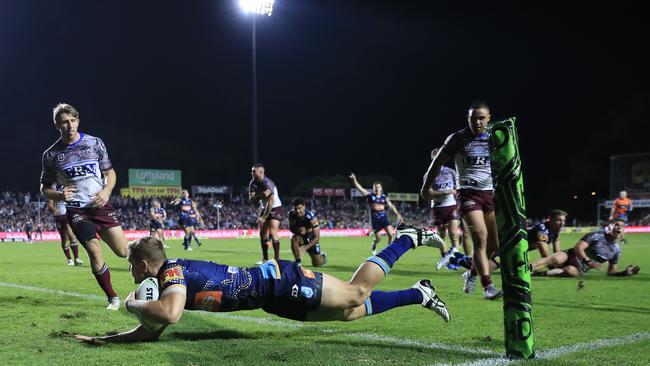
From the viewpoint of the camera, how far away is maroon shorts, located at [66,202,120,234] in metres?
6.64

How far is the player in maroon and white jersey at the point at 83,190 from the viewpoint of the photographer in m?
6.54

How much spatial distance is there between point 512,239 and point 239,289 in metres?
1.93

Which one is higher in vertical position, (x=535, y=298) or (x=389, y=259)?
(x=389, y=259)

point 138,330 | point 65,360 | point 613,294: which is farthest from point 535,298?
point 65,360

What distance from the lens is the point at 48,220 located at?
4406 centimetres

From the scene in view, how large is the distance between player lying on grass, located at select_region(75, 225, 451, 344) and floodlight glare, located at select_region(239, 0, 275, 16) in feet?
128

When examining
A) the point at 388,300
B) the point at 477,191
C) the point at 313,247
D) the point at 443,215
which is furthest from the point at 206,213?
the point at 388,300

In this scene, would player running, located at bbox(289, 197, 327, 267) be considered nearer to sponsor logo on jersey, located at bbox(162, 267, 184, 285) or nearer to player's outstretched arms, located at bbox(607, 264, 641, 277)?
player's outstretched arms, located at bbox(607, 264, 641, 277)

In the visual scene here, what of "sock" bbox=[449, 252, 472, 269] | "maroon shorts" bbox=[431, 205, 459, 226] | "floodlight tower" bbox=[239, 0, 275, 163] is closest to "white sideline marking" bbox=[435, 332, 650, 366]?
"sock" bbox=[449, 252, 472, 269]

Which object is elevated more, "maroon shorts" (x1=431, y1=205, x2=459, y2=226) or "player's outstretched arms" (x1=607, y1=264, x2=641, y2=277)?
"maroon shorts" (x1=431, y1=205, x2=459, y2=226)

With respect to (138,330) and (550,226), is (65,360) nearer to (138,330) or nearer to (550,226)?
(138,330)

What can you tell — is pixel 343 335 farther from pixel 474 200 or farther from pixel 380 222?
pixel 380 222

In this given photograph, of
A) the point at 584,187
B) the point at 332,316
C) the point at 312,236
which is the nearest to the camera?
the point at 332,316

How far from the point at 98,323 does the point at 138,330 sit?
3.92 feet
